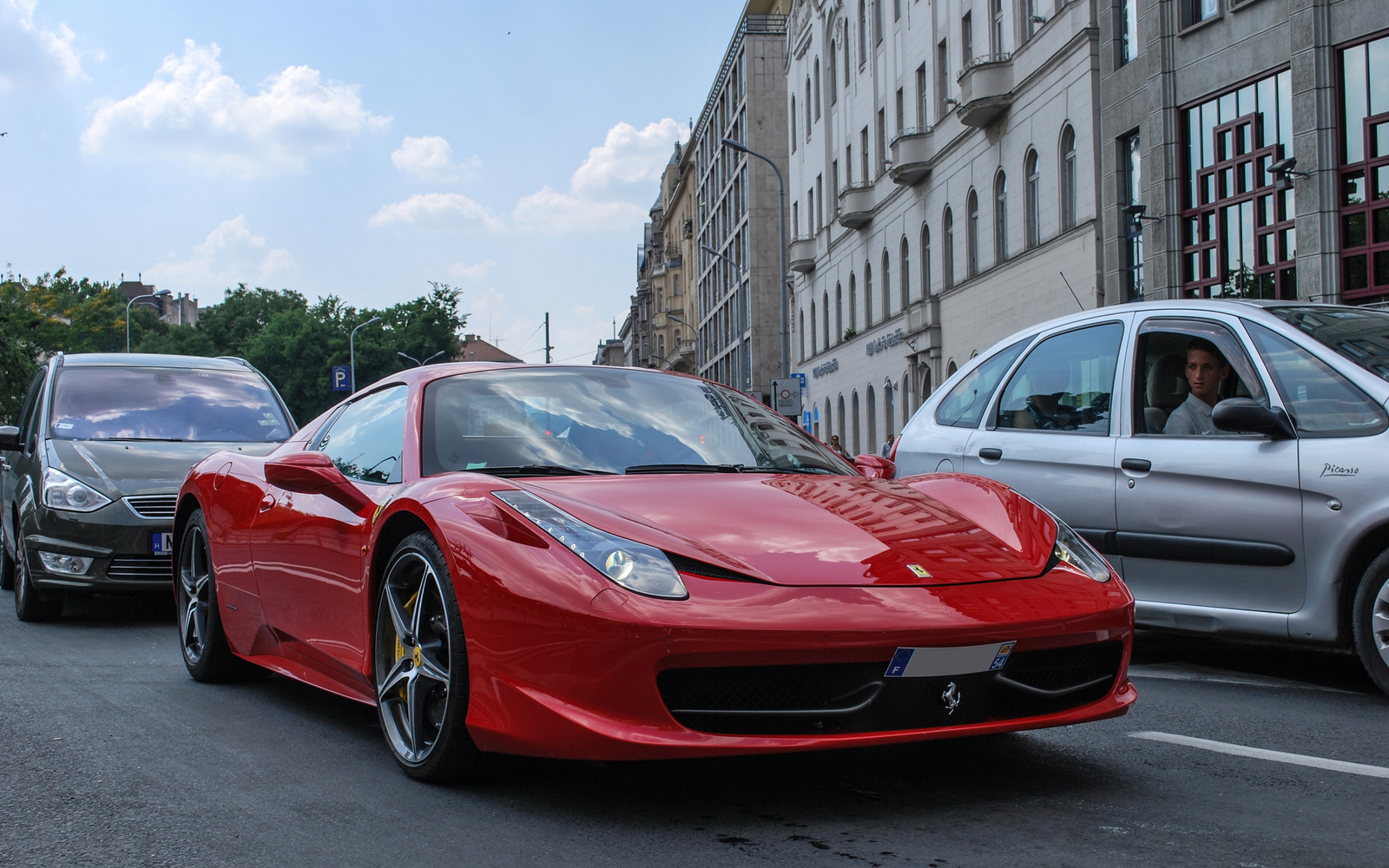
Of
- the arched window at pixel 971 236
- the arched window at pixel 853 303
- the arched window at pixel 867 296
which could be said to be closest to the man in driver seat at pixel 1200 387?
the arched window at pixel 971 236

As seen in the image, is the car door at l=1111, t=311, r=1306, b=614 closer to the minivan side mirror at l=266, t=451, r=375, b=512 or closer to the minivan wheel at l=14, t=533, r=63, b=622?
the minivan side mirror at l=266, t=451, r=375, b=512

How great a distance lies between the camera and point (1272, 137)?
20672 millimetres

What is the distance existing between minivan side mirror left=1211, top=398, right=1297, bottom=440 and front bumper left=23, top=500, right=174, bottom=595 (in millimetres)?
5918

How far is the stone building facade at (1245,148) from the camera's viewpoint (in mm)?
19094

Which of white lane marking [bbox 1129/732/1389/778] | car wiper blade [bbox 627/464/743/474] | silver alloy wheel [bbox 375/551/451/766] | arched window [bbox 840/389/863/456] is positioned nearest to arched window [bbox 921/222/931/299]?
arched window [bbox 840/389/863/456]

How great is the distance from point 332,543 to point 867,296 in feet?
132

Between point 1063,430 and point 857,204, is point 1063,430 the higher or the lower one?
the lower one

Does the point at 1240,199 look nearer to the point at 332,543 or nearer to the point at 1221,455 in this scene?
the point at 1221,455

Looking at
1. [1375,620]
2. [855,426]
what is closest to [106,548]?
[1375,620]

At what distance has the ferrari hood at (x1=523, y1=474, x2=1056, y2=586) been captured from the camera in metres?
3.44

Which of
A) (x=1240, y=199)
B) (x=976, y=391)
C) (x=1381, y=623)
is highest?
(x=1240, y=199)

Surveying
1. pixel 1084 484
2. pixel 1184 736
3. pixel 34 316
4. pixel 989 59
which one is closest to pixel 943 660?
pixel 1184 736

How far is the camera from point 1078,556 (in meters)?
3.94

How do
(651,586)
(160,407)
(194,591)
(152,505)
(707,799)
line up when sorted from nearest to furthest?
(651,586) < (707,799) < (194,591) < (152,505) < (160,407)
